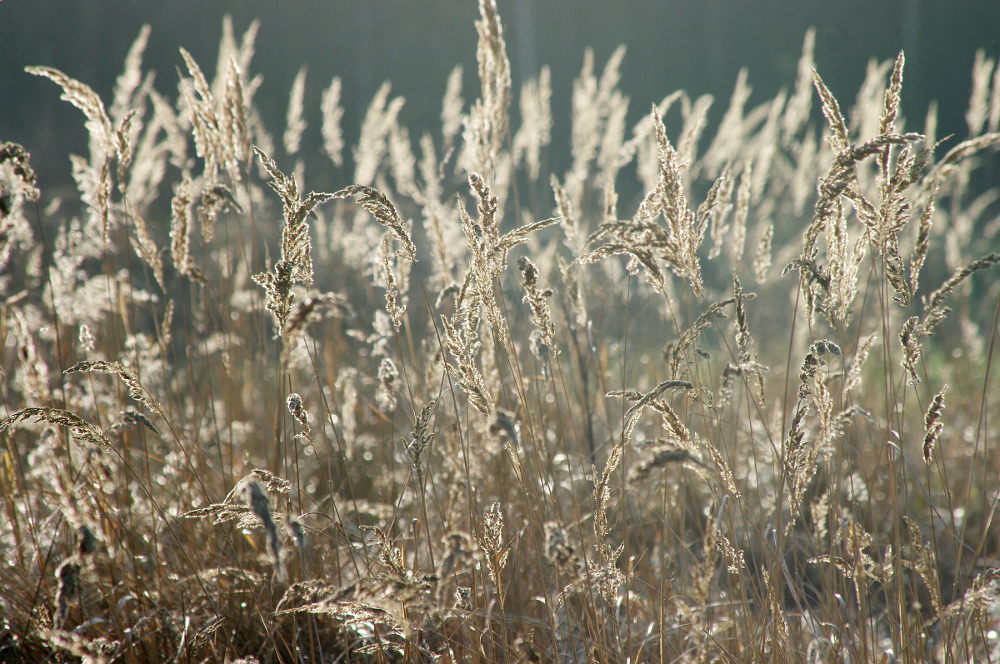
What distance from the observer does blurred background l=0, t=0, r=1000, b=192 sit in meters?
9.79

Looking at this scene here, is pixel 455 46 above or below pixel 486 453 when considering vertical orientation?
above

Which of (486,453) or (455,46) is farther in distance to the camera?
(455,46)

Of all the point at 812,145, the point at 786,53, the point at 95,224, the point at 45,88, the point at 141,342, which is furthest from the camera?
the point at 786,53

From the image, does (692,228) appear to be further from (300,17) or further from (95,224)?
(300,17)

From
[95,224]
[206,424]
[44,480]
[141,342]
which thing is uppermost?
[95,224]

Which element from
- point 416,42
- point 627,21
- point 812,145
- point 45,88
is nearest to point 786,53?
point 627,21

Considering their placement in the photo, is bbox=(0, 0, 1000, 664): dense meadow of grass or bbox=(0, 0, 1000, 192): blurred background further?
bbox=(0, 0, 1000, 192): blurred background

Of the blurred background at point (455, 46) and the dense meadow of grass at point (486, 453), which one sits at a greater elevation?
the blurred background at point (455, 46)

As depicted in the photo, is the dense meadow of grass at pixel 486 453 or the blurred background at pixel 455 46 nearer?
the dense meadow of grass at pixel 486 453

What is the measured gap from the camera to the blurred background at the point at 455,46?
9789mm

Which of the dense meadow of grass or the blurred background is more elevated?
the blurred background

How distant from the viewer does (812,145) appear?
9.91 ft

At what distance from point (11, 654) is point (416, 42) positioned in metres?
13.3

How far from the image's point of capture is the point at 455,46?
13.2m
